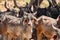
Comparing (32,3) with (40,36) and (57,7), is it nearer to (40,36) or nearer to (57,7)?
(57,7)

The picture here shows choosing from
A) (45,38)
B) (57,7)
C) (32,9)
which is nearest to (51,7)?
(57,7)

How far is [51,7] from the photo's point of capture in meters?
18.6

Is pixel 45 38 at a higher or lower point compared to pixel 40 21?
lower

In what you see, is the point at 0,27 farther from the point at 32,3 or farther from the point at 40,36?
the point at 32,3

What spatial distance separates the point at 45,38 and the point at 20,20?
7.25ft

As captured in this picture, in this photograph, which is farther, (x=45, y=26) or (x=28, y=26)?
(x=45, y=26)

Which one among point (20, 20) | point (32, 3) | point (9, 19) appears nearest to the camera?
point (20, 20)

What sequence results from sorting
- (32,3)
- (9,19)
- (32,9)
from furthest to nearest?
(32,3) < (32,9) < (9,19)

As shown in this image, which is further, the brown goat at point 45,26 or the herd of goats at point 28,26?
the brown goat at point 45,26

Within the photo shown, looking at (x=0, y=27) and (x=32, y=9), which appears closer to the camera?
(x=0, y=27)

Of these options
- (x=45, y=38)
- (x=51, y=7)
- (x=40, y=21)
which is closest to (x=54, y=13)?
(x=51, y=7)

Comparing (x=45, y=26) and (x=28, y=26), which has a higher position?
(x=28, y=26)

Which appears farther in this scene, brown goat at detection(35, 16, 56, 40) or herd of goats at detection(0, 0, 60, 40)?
brown goat at detection(35, 16, 56, 40)

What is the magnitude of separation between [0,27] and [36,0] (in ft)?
16.5
